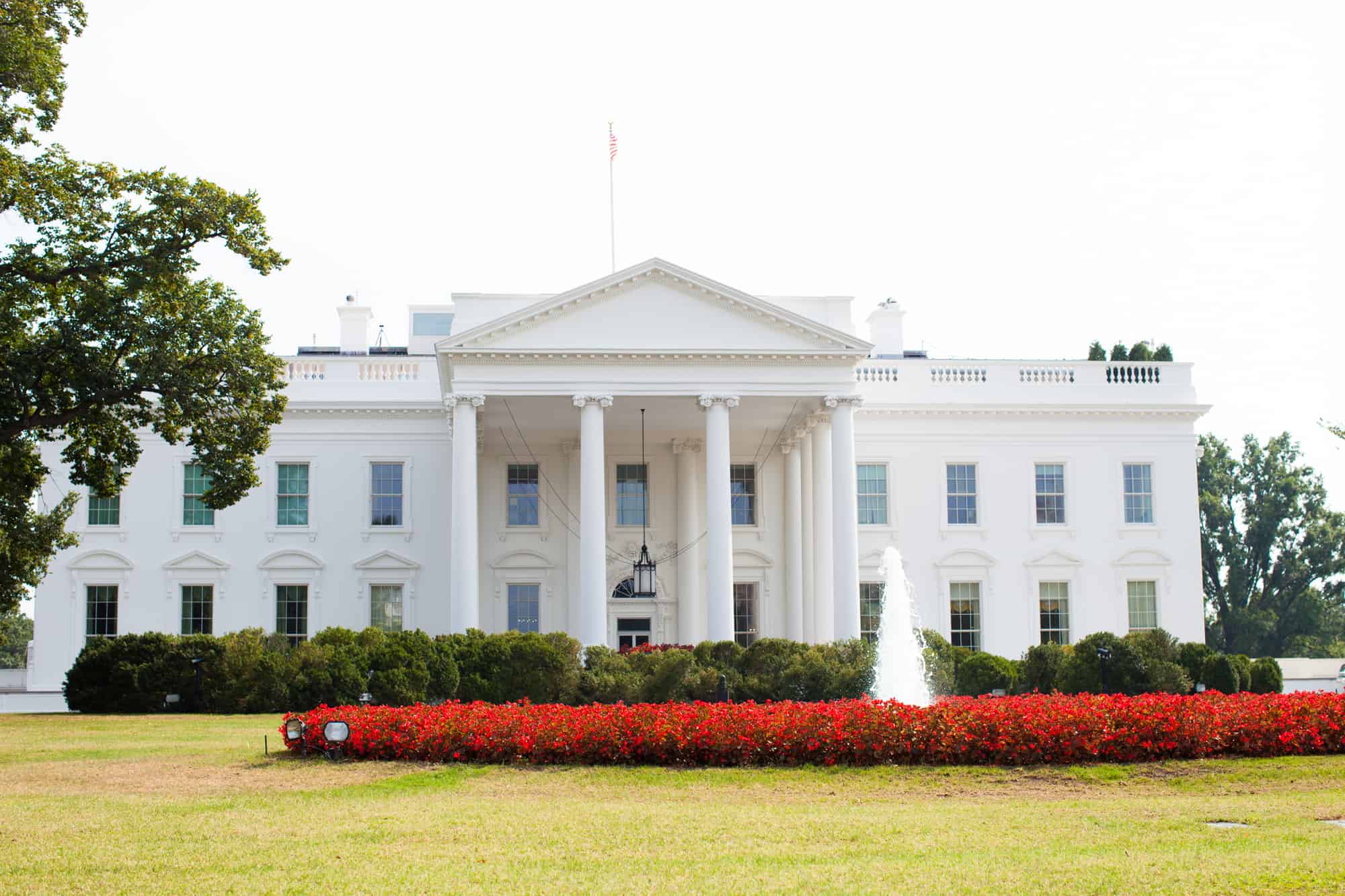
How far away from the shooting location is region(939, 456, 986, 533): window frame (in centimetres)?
3738

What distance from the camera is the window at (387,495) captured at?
36500 mm

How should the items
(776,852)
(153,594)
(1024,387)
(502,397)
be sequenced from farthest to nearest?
(1024,387)
(153,594)
(502,397)
(776,852)

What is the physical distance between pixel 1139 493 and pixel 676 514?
13.4 metres

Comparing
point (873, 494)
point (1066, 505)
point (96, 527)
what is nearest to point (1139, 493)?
point (1066, 505)

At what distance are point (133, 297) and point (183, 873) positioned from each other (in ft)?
38.8

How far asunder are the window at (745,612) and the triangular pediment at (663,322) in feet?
28.2

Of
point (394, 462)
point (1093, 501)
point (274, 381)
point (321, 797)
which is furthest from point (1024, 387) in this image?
point (321, 797)

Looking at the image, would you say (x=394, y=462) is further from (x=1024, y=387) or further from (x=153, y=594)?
(x=1024, y=387)

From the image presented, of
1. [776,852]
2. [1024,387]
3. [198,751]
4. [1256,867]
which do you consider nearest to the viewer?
[1256,867]

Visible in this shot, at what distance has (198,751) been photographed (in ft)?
56.7

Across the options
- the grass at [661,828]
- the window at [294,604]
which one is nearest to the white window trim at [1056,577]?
the window at [294,604]

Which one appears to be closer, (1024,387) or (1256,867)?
(1256,867)

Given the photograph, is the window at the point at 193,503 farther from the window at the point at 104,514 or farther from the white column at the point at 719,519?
the white column at the point at 719,519

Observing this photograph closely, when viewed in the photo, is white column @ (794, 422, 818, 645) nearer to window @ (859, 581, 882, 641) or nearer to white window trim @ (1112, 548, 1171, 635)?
window @ (859, 581, 882, 641)
